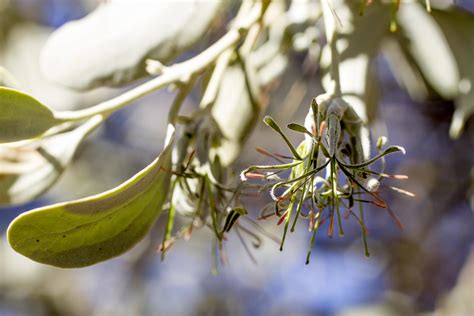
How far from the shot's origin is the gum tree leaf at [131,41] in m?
0.70

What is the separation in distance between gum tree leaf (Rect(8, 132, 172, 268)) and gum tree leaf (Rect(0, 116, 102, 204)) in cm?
12

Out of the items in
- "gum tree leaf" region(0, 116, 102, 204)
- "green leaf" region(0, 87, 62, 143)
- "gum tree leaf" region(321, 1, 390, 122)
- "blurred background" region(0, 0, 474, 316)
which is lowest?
"blurred background" region(0, 0, 474, 316)

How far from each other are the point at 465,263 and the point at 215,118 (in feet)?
4.41

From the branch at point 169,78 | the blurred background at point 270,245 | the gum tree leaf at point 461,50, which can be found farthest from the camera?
the blurred background at point 270,245

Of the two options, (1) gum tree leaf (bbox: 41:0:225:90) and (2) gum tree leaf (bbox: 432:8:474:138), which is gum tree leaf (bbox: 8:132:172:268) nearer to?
(1) gum tree leaf (bbox: 41:0:225:90)

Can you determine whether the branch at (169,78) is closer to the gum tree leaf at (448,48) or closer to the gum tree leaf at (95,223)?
the gum tree leaf at (95,223)

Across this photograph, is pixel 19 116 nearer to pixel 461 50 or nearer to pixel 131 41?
pixel 131 41

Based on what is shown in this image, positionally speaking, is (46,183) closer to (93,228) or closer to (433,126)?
(93,228)

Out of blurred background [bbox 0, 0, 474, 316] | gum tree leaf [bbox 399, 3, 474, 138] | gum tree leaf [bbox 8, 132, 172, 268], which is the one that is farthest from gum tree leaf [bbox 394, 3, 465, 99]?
gum tree leaf [bbox 8, 132, 172, 268]

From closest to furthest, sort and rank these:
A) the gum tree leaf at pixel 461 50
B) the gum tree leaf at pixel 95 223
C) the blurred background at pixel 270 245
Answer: the gum tree leaf at pixel 95 223, the gum tree leaf at pixel 461 50, the blurred background at pixel 270 245

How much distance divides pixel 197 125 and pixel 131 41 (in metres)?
0.12

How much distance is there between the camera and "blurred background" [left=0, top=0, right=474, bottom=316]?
1646 mm

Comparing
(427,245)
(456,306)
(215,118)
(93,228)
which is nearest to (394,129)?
(427,245)

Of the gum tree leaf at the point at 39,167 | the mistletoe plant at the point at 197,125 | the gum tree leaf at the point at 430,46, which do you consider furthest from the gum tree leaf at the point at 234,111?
the gum tree leaf at the point at 430,46
